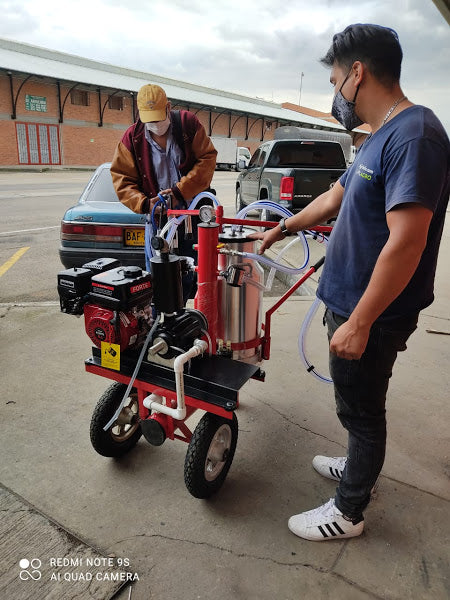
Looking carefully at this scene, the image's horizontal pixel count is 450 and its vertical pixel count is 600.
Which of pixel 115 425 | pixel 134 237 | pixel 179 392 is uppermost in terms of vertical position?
pixel 134 237

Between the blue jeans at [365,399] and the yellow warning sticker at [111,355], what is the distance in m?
0.97

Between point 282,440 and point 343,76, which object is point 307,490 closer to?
point 282,440

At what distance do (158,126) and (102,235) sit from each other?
1.89m

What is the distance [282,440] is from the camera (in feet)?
8.61

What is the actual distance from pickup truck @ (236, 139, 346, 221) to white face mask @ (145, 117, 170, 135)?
5.15 meters

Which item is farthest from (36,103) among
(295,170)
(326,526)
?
(326,526)

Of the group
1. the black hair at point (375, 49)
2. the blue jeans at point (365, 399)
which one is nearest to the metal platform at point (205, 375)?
the blue jeans at point (365, 399)

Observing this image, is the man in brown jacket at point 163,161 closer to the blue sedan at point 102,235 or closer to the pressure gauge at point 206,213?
the pressure gauge at point 206,213

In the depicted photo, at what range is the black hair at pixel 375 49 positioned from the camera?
148 centimetres

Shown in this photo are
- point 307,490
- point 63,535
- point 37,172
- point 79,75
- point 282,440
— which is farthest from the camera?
point 79,75

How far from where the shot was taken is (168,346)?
1993mm

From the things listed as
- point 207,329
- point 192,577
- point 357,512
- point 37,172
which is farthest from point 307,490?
point 37,172

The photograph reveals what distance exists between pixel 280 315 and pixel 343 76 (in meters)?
3.09

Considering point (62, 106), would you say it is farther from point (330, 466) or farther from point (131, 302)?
point (330, 466)
